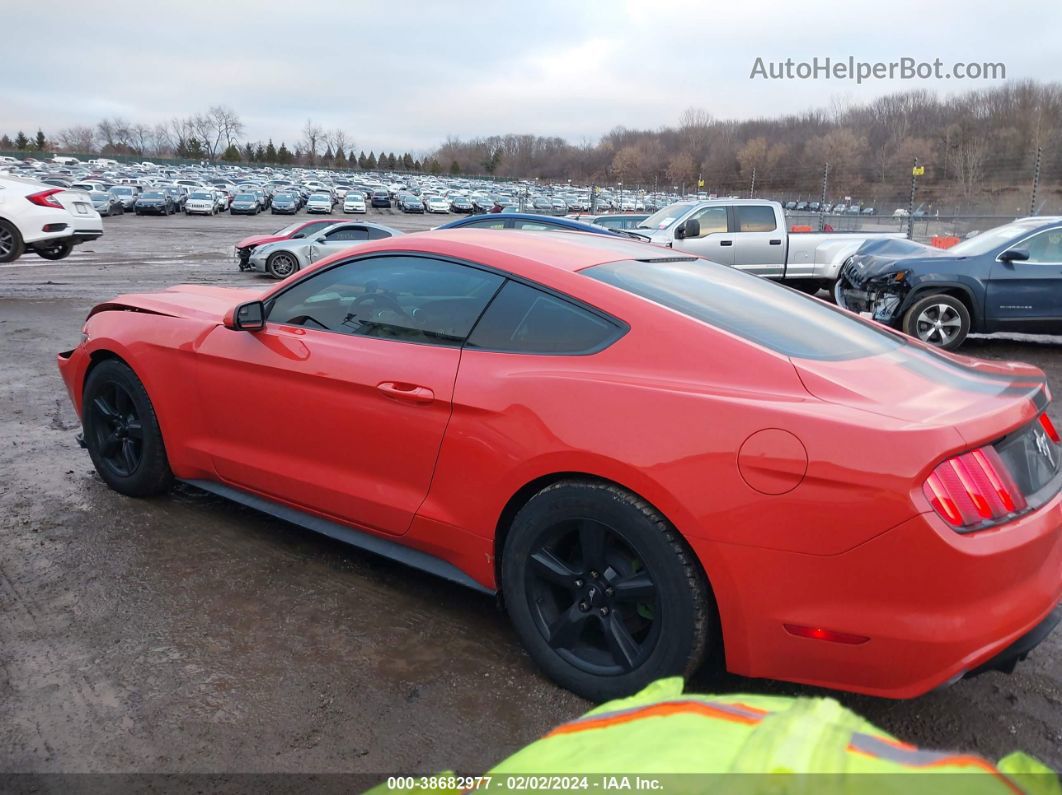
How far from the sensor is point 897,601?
87.1 inches

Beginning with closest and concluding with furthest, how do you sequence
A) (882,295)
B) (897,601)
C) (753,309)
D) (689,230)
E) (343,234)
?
1. (897,601)
2. (753,309)
3. (882,295)
4. (689,230)
5. (343,234)

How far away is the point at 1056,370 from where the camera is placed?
8.74 metres

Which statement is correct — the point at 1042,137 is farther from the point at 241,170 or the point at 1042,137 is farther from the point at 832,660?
the point at 241,170

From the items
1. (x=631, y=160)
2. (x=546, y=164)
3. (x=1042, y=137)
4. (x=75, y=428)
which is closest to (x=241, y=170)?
(x=546, y=164)

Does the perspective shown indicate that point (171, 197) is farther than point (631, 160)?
No

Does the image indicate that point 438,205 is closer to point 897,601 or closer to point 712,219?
point 712,219

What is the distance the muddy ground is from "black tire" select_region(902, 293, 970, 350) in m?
6.77

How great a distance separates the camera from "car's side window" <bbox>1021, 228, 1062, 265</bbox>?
916 cm

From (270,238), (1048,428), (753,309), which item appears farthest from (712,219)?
(1048,428)

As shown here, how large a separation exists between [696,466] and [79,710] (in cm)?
207

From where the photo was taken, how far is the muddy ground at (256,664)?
8.34ft

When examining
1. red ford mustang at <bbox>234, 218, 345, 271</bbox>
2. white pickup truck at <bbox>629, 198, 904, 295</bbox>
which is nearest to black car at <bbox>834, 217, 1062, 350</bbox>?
white pickup truck at <bbox>629, 198, 904, 295</bbox>

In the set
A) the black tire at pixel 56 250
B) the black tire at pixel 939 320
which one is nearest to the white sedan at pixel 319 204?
the black tire at pixel 56 250

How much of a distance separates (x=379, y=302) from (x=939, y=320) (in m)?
7.79
